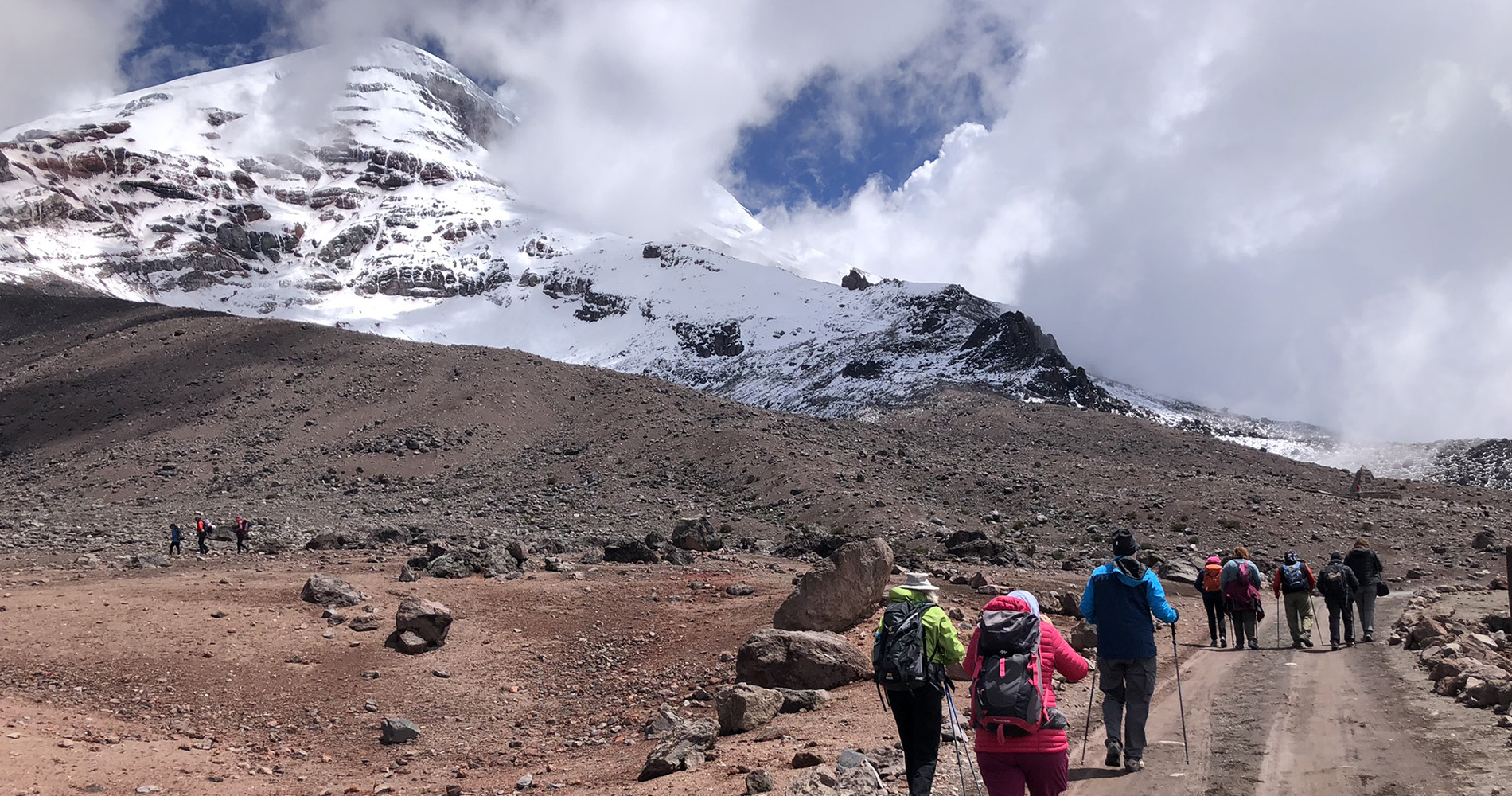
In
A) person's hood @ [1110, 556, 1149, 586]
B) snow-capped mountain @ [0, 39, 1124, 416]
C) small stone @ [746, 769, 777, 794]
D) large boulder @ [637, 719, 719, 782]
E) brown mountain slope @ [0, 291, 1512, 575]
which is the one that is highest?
snow-capped mountain @ [0, 39, 1124, 416]

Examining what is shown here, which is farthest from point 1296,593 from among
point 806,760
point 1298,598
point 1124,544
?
point 806,760

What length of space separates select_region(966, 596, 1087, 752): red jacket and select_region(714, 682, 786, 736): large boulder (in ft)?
14.3

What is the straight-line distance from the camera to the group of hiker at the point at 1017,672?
529 centimetres

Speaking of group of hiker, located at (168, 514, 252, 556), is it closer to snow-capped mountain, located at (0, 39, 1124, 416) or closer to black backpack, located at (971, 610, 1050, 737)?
black backpack, located at (971, 610, 1050, 737)

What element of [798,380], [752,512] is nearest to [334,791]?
[752,512]

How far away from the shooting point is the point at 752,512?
3572 cm

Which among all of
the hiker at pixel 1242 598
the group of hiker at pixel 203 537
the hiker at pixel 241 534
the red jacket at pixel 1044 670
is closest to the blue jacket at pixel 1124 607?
the red jacket at pixel 1044 670

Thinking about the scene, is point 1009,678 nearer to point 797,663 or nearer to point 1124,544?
point 1124,544

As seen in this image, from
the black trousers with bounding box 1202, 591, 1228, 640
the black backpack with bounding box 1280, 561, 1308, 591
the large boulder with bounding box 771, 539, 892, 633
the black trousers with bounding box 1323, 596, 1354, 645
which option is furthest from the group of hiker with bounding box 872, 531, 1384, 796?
the black trousers with bounding box 1323, 596, 1354, 645

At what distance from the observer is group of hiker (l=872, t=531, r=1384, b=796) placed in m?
5.29

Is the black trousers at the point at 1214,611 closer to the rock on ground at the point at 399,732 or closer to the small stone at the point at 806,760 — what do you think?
the small stone at the point at 806,760

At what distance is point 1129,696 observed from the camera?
7586mm

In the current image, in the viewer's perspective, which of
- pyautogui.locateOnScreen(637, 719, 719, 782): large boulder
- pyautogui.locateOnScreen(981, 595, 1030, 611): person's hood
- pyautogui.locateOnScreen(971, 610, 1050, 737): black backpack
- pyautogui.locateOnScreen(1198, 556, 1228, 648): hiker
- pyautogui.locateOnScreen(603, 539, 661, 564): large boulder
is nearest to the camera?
pyautogui.locateOnScreen(971, 610, 1050, 737): black backpack

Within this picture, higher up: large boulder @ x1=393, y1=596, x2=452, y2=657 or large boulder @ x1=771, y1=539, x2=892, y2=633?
large boulder @ x1=771, y1=539, x2=892, y2=633
